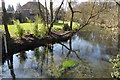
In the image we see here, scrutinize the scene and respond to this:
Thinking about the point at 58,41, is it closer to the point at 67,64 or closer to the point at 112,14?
the point at 67,64

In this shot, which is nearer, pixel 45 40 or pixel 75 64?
pixel 75 64

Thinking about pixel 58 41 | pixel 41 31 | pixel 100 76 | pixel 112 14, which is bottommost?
pixel 100 76

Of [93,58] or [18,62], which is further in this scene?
[93,58]

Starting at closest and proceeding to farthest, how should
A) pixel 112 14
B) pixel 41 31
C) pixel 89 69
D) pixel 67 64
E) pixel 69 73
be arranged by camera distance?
1. pixel 69 73
2. pixel 89 69
3. pixel 67 64
4. pixel 41 31
5. pixel 112 14

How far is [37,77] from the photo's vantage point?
543 centimetres

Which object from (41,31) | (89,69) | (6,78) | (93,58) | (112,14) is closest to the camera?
(6,78)

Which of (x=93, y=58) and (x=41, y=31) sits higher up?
(x=41, y=31)

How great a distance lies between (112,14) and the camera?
1346 centimetres

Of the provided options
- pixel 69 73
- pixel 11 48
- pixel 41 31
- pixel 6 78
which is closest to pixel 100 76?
pixel 69 73

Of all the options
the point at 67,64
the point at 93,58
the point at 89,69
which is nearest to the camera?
the point at 89,69

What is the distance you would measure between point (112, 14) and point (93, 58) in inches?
309

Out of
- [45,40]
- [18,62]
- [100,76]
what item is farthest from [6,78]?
[45,40]

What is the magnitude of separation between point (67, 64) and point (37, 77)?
80.4 inches

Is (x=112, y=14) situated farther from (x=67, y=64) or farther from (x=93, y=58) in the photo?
(x=67, y=64)
